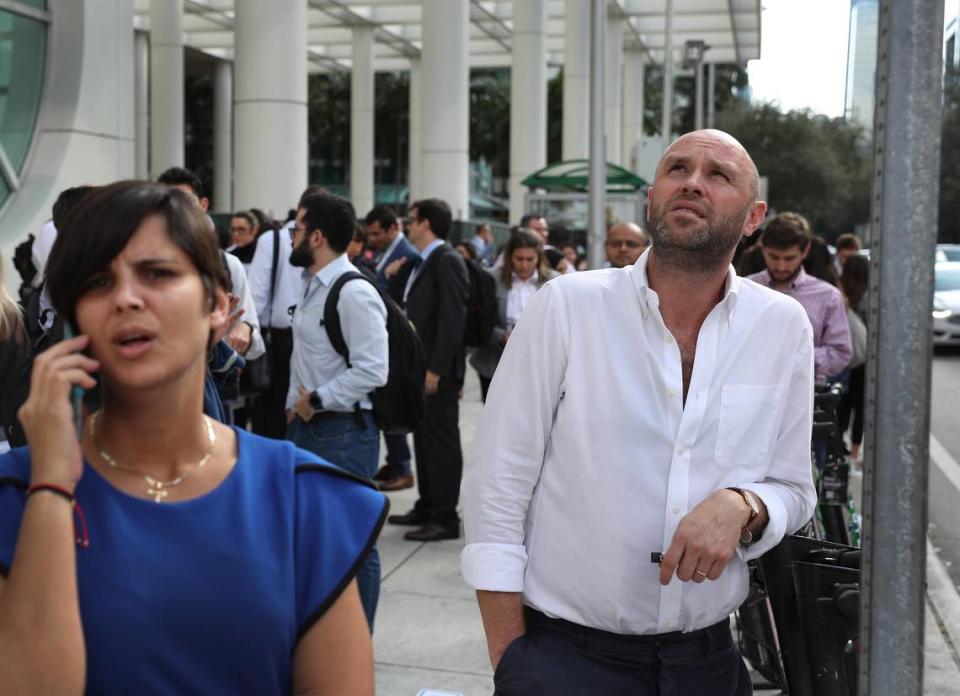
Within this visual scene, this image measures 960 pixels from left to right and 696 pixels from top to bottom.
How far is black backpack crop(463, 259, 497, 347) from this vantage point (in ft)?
30.5

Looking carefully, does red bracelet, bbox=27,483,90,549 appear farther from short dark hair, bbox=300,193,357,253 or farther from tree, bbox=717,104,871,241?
tree, bbox=717,104,871,241

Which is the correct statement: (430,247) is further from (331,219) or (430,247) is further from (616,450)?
(616,450)

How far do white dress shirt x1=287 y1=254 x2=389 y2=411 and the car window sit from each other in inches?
715

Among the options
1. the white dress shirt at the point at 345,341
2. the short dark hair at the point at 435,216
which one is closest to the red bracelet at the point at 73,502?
the white dress shirt at the point at 345,341

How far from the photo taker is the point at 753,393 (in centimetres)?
287

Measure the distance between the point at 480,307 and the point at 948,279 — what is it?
52.1 feet

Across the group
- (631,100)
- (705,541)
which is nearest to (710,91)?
(631,100)

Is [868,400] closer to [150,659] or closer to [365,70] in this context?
[150,659]

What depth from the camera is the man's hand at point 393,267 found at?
9172mm

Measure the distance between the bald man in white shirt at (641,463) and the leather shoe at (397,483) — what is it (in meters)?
6.71

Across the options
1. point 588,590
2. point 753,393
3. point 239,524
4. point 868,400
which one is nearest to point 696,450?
point 753,393

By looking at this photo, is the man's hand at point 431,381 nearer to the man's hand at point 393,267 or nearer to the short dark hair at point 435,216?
the short dark hair at point 435,216

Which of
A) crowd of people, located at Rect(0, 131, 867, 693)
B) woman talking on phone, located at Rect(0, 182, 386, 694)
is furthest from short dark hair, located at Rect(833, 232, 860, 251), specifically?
woman talking on phone, located at Rect(0, 182, 386, 694)

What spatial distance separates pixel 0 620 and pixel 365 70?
37192mm
